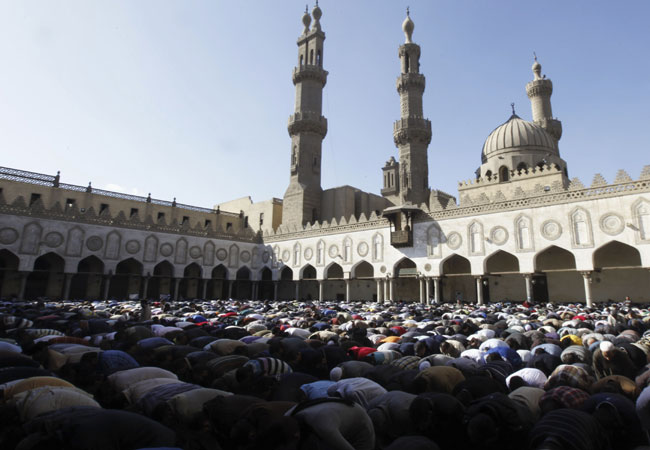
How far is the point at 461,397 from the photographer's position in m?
4.20

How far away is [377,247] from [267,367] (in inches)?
831

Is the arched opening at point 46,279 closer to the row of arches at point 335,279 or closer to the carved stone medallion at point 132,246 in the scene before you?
the row of arches at point 335,279

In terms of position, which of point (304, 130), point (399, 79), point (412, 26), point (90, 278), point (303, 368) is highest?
point (412, 26)

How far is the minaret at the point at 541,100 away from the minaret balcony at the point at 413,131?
1085cm

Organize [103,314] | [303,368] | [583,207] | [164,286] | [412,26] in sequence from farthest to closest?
1. [412,26]
2. [164,286]
3. [583,207]
4. [103,314]
5. [303,368]

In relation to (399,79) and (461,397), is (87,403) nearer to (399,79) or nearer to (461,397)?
(461,397)

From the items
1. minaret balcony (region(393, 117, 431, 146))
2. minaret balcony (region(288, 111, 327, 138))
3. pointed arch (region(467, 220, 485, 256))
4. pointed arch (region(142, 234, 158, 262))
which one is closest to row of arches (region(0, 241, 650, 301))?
pointed arch (region(467, 220, 485, 256))

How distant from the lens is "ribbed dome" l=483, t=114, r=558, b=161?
28.1 meters

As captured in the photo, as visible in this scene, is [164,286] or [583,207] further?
[164,286]

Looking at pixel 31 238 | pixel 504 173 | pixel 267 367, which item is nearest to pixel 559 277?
pixel 504 173

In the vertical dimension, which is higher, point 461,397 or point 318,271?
point 318,271

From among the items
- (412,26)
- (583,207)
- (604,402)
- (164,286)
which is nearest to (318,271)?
(164,286)

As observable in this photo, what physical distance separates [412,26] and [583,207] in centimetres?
2098

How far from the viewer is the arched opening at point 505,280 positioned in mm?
23297
